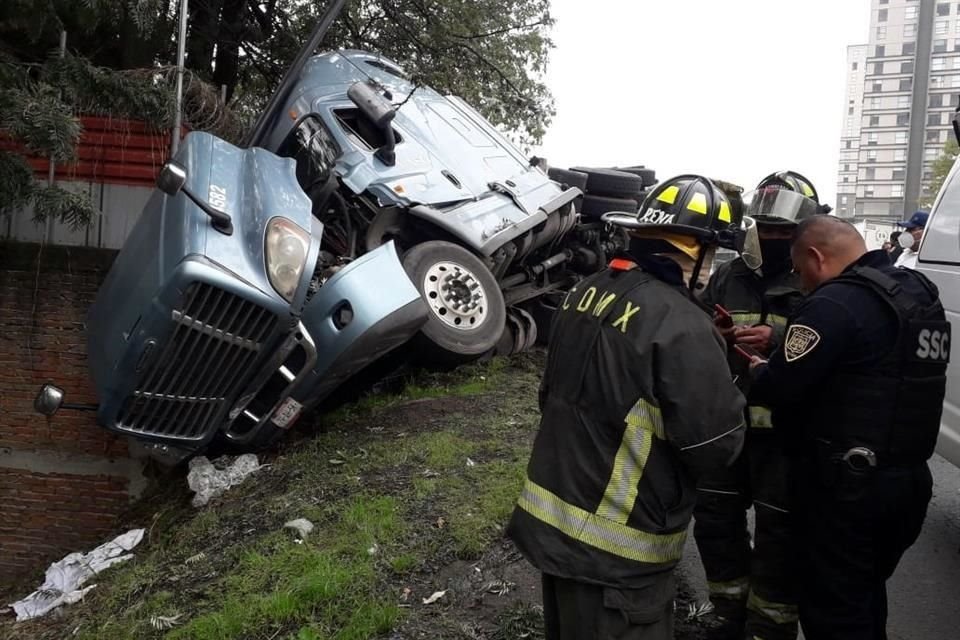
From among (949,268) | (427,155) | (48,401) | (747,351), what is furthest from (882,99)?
(48,401)

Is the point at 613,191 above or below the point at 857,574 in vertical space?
above

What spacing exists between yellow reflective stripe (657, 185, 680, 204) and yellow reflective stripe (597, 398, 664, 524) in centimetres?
60

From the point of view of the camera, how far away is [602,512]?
209 centimetres

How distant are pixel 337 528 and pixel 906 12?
73155 millimetres

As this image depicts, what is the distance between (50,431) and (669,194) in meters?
6.10

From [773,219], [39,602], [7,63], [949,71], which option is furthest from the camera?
[949,71]

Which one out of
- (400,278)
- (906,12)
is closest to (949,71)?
(906,12)

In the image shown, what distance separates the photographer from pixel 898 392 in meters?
2.48

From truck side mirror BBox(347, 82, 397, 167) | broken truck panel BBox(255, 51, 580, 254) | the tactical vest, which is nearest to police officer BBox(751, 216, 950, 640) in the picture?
the tactical vest

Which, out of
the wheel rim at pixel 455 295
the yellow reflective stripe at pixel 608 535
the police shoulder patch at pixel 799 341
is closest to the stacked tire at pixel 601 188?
the wheel rim at pixel 455 295

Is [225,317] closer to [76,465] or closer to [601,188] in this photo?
[76,465]

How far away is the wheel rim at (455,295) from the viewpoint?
5449mm

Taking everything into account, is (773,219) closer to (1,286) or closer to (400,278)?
(400,278)

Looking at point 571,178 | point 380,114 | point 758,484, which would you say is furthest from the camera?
point 571,178
